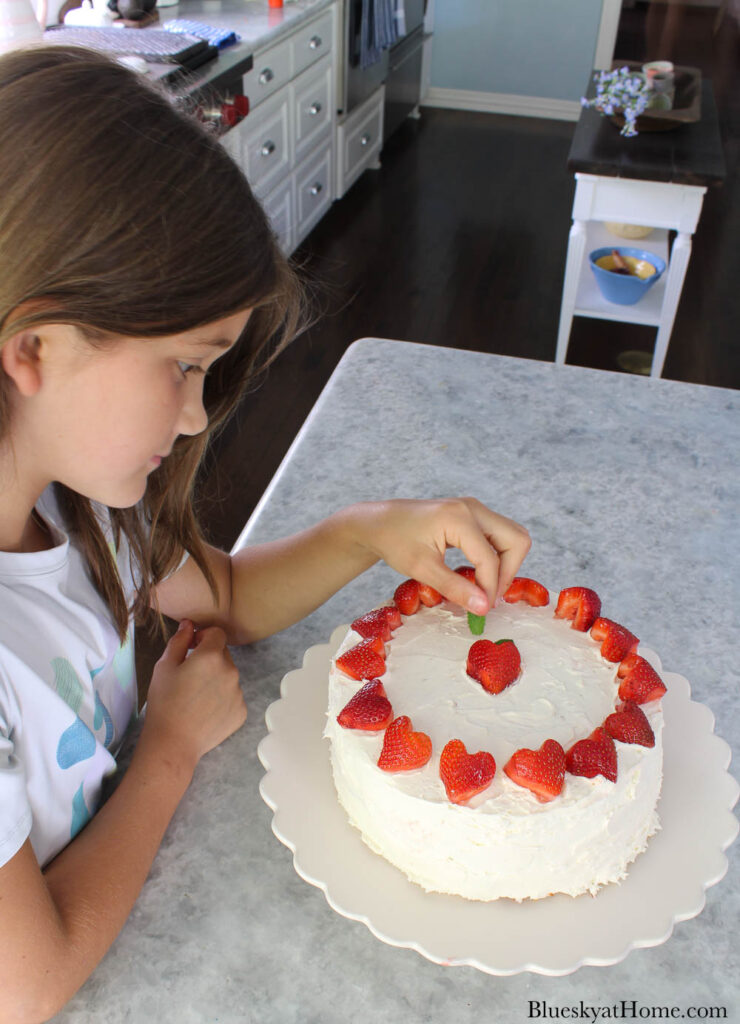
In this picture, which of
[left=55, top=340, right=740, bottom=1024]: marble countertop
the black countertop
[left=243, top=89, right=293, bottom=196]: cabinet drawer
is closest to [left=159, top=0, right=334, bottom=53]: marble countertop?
[left=243, top=89, right=293, bottom=196]: cabinet drawer

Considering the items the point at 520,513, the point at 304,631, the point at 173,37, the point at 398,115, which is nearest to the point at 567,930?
the point at 304,631

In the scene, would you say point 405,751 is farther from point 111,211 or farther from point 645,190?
point 645,190

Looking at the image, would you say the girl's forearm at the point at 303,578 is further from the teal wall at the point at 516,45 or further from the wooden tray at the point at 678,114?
the teal wall at the point at 516,45

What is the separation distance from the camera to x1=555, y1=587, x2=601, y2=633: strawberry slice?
2.98 ft

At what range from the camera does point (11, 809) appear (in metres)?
0.66

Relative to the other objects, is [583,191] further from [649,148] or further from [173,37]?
[173,37]

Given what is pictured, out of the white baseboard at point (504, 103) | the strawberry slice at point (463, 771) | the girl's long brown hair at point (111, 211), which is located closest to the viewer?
the girl's long brown hair at point (111, 211)

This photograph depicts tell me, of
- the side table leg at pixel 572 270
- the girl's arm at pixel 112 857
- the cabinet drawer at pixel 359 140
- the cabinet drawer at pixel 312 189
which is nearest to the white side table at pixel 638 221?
the side table leg at pixel 572 270

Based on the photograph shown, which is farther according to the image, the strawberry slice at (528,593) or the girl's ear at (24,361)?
the strawberry slice at (528,593)

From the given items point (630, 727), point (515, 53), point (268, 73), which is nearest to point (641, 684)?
point (630, 727)

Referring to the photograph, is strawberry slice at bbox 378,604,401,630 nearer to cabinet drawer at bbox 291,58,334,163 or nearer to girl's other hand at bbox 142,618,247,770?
girl's other hand at bbox 142,618,247,770

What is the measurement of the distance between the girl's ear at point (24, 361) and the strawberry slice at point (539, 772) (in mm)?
470

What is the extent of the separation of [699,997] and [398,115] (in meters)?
5.01

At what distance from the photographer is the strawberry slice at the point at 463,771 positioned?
2.40ft
